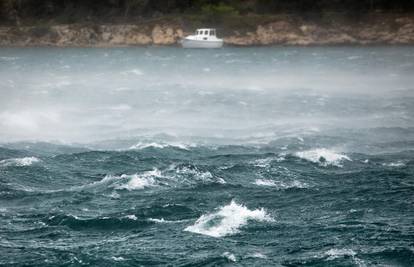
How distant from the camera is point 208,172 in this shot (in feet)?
122

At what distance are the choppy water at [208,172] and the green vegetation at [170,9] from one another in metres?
45.6

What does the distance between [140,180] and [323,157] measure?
10.7m

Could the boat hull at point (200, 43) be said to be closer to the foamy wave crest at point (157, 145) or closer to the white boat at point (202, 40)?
the white boat at point (202, 40)

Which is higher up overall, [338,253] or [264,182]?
[338,253]

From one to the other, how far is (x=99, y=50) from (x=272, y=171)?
81384 mm

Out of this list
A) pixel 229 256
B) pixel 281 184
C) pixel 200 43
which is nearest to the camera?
pixel 229 256

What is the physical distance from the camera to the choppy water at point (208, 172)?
26.8 metres

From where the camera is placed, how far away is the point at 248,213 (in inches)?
1192

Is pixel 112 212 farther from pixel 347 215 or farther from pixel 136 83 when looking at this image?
pixel 136 83

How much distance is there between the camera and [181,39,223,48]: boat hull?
11444 cm

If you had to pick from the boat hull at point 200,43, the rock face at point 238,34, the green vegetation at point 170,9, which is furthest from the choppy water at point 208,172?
the green vegetation at point 170,9

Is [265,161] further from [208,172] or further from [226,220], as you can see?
[226,220]

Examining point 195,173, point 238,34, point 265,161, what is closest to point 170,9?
point 238,34

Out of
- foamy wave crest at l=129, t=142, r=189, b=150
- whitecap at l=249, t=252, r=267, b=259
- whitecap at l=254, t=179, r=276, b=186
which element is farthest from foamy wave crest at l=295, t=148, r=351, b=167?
whitecap at l=249, t=252, r=267, b=259
